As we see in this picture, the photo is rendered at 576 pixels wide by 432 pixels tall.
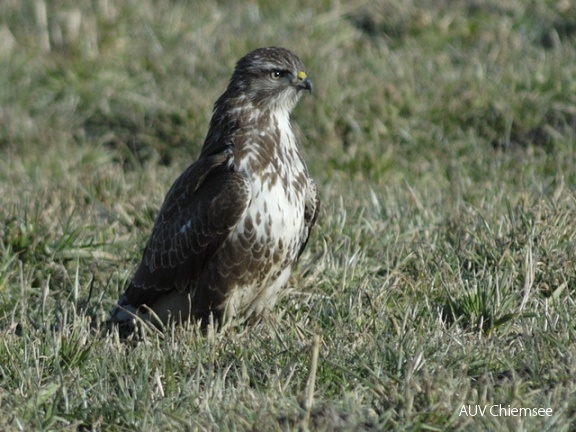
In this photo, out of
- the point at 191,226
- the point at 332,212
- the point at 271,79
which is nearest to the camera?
the point at 191,226

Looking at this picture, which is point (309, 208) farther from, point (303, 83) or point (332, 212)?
point (332, 212)

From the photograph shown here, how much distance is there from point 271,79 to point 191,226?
1.03 m

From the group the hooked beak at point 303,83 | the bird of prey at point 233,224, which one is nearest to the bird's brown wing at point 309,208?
the bird of prey at point 233,224

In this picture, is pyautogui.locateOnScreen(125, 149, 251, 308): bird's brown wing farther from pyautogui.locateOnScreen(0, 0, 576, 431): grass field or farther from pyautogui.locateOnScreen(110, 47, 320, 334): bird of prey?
pyautogui.locateOnScreen(0, 0, 576, 431): grass field

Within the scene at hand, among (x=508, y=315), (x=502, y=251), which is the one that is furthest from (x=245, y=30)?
(x=508, y=315)

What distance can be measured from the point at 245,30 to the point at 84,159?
2.54 metres

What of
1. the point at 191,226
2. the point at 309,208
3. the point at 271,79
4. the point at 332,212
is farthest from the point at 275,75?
the point at 191,226

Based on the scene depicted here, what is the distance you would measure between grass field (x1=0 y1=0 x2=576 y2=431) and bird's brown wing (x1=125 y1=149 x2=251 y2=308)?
1.17 feet

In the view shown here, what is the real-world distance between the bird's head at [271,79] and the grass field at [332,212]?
2.69ft

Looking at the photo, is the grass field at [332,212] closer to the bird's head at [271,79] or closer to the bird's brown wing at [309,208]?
the bird's brown wing at [309,208]

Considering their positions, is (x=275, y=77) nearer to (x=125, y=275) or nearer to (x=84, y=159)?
(x=125, y=275)

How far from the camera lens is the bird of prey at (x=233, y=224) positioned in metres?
5.39

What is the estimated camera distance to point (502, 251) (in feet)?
18.6

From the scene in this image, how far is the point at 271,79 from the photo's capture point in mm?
6062
